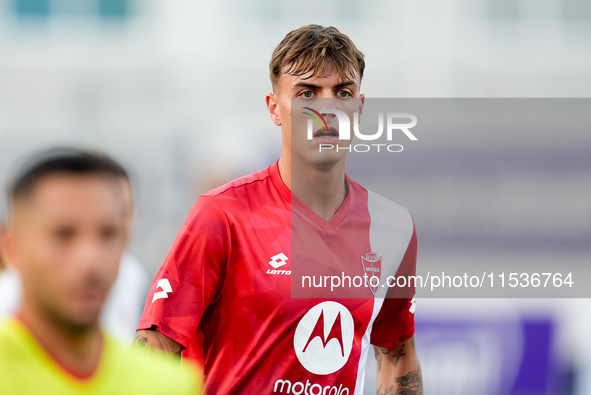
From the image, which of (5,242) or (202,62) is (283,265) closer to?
(5,242)

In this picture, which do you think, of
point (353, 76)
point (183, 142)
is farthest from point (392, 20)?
point (353, 76)

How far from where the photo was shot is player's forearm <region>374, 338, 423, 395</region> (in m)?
2.97

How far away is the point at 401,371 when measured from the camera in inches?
117

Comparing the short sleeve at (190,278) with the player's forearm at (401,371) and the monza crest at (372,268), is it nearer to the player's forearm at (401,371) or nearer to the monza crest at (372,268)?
the monza crest at (372,268)

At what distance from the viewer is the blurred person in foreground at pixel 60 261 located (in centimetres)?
87

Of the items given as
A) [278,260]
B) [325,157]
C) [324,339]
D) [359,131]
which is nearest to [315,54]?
[325,157]

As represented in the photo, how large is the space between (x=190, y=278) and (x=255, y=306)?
0.92 ft

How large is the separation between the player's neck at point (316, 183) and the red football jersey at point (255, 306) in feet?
0.32

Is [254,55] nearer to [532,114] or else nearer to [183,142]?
[183,142]

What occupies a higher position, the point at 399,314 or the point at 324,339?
the point at 399,314

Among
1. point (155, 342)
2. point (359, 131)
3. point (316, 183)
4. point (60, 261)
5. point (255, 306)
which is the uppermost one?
point (359, 131)

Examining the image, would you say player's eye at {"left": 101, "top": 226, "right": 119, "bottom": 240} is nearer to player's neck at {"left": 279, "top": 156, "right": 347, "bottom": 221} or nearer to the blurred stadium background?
player's neck at {"left": 279, "top": 156, "right": 347, "bottom": 221}

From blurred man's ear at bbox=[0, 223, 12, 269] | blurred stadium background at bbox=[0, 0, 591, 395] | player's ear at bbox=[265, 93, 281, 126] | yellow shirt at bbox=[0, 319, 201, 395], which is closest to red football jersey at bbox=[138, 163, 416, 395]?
player's ear at bbox=[265, 93, 281, 126]

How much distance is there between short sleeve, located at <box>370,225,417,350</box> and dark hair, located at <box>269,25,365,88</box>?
882 mm
